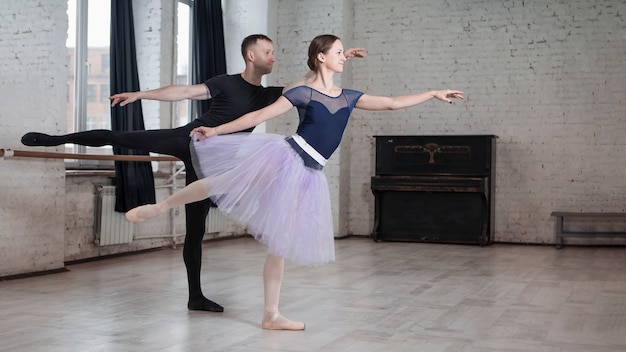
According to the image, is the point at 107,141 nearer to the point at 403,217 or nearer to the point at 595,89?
the point at 403,217

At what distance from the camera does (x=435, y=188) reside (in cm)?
898

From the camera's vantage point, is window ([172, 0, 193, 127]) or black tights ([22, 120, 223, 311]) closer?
black tights ([22, 120, 223, 311])

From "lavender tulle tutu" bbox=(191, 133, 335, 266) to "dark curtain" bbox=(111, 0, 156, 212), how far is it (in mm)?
3363

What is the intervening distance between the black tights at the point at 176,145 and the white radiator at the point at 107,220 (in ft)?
8.61

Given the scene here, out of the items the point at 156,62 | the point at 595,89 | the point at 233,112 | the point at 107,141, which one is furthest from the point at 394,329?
the point at 595,89

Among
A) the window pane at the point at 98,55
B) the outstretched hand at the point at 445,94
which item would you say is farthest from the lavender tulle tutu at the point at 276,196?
the window pane at the point at 98,55

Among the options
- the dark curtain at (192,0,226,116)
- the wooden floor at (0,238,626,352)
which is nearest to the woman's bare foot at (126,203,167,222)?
the wooden floor at (0,238,626,352)

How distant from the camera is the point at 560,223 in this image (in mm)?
8852

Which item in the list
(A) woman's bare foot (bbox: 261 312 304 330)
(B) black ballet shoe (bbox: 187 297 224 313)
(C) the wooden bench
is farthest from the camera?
(C) the wooden bench

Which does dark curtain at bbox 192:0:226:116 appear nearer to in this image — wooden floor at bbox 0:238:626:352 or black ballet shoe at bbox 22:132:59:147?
wooden floor at bbox 0:238:626:352

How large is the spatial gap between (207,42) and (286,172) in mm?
5230

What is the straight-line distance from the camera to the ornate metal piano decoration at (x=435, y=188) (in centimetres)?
895

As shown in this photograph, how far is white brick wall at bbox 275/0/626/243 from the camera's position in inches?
353

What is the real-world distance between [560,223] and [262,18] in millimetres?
4385
